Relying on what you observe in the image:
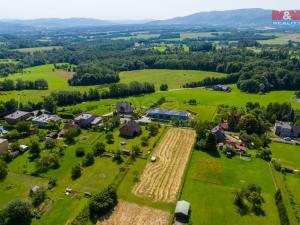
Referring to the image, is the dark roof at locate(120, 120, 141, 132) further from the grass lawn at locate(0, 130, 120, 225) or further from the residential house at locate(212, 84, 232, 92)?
the residential house at locate(212, 84, 232, 92)

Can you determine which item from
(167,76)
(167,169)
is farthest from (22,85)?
(167,169)

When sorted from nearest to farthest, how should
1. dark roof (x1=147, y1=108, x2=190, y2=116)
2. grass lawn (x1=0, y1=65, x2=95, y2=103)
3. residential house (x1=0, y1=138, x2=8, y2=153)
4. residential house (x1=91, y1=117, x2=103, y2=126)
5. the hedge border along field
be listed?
the hedge border along field → residential house (x1=0, y1=138, x2=8, y2=153) → residential house (x1=91, y1=117, x2=103, y2=126) → dark roof (x1=147, y1=108, x2=190, y2=116) → grass lawn (x1=0, y1=65, x2=95, y2=103)

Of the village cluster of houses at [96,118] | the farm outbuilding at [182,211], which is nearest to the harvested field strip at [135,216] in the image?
the farm outbuilding at [182,211]

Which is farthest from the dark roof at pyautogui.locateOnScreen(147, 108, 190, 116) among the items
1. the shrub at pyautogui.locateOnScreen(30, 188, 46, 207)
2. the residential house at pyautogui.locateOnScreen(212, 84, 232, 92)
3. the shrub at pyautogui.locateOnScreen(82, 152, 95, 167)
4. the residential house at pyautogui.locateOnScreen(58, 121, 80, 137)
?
the shrub at pyautogui.locateOnScreen(30, 188, 46, 207)

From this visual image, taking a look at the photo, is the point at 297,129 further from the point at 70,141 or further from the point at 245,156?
the point at 70,141

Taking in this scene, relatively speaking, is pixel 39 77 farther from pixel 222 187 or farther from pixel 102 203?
pixel 222 187

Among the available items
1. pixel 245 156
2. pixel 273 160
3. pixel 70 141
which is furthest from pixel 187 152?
pixel 70 141
